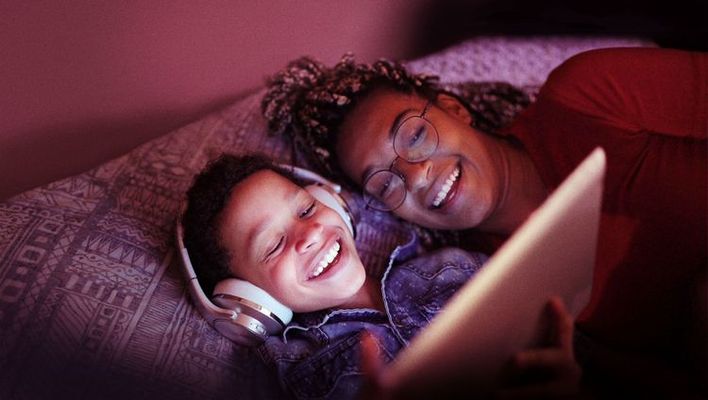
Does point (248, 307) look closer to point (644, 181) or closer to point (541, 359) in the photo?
point (541, 359)

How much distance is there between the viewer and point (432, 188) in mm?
1190

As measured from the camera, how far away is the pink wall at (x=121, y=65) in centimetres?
121

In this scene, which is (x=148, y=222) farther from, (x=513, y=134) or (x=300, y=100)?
(x=513, y=134)

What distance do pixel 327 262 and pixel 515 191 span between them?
1.58 ft

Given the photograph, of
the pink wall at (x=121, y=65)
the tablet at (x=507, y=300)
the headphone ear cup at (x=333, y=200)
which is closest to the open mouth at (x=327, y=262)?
the headphone ear cup at (x=333, y=200)

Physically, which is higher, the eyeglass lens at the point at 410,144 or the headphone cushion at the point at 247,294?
the eyeglass lens at the point at 410,144

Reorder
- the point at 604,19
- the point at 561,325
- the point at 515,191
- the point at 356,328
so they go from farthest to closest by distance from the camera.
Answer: the point at 604,19, the point at 515,191, the point at 356,328, the point at 561,325

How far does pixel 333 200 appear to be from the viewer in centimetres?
120

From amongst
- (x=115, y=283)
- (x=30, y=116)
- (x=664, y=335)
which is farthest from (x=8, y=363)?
(x=664, y=335)

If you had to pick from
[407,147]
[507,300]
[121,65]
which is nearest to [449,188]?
[407,147]

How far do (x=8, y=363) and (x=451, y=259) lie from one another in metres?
0.88

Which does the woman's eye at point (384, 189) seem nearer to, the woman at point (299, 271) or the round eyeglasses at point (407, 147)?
the round eyeglasses at point (407, 147)

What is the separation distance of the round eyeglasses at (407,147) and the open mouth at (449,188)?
0.06 metres

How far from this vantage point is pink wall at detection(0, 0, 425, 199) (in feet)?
3.97
